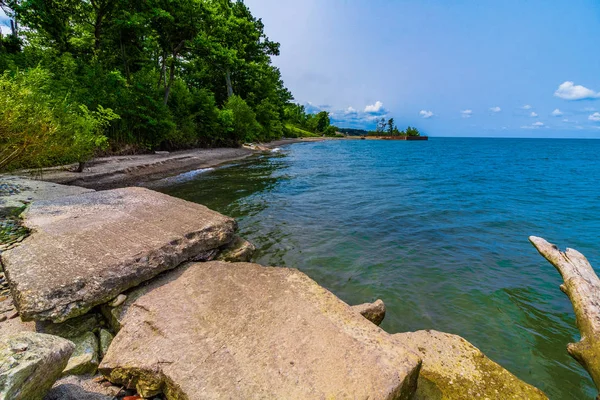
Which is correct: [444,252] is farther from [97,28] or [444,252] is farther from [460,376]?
[97,28]

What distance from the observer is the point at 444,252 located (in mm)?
6781

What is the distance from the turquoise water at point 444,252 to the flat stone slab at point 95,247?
7.30 feet

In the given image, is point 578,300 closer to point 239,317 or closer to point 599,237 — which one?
point 239,317

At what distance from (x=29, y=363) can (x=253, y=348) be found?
151 cm

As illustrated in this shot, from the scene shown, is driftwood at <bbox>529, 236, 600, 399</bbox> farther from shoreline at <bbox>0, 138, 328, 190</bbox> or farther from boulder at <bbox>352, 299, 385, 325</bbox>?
shoreline at <bbox>0, 138, 328, 190</bbox>

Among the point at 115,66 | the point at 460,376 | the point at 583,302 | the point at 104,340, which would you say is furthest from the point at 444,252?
the point at 115,66

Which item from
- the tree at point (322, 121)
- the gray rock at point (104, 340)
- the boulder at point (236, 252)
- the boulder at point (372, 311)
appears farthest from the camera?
the tree at point (322, 121)

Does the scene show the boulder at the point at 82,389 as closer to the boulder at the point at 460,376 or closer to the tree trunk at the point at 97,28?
the boulder at the point at 460,376

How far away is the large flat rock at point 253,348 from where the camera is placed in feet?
6.99

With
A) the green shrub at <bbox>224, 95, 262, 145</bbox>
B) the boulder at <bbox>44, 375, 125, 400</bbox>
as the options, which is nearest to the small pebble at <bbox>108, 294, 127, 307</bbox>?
the boulder at <bbox>44, 375, 125, 400</bbox>

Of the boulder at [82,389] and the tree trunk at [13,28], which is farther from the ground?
the tree trunk at [13,28]

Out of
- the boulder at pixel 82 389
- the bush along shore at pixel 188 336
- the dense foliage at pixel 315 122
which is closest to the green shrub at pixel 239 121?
the bush along shore at pixel 188 336

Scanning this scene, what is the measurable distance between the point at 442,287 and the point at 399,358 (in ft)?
11.5

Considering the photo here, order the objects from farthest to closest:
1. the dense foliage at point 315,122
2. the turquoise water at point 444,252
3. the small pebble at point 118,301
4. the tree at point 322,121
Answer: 1. the tree at point 322,121
2. the dense foliage at point 315,122
3. the turquoise water at point 444,252
4. the small pebble at point 118,301
